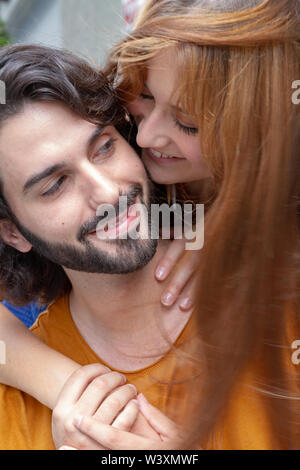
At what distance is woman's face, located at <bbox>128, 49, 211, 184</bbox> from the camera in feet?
5.18

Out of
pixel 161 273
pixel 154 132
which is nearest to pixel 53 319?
pixel 161 273

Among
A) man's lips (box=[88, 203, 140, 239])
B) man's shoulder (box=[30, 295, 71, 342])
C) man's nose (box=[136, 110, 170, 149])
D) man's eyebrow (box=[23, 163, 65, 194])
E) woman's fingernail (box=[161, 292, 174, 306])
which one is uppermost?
man's nose (box=[136, 110, 170, 149])

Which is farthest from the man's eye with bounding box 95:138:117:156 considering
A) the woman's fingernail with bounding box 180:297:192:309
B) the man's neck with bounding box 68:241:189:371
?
the woman's fingernail with bounding box 180:297:192:309

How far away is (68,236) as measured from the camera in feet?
5.64

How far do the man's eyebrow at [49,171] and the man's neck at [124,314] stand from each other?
336 mm

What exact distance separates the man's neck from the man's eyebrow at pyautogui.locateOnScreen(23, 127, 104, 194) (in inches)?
13.2

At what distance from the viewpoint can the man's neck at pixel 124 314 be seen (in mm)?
1785

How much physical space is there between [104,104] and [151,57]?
221 millimetres

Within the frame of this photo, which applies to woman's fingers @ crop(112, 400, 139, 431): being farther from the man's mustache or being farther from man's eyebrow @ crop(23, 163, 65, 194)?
man's eyebrow @ crop(23, 163, 65, 194)

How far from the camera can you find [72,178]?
1.69 m

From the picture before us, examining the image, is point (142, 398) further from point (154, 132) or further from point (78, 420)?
point (154, 132)

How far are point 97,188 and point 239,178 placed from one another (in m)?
0.48

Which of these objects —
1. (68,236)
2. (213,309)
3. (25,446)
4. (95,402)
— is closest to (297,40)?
(213,309)
